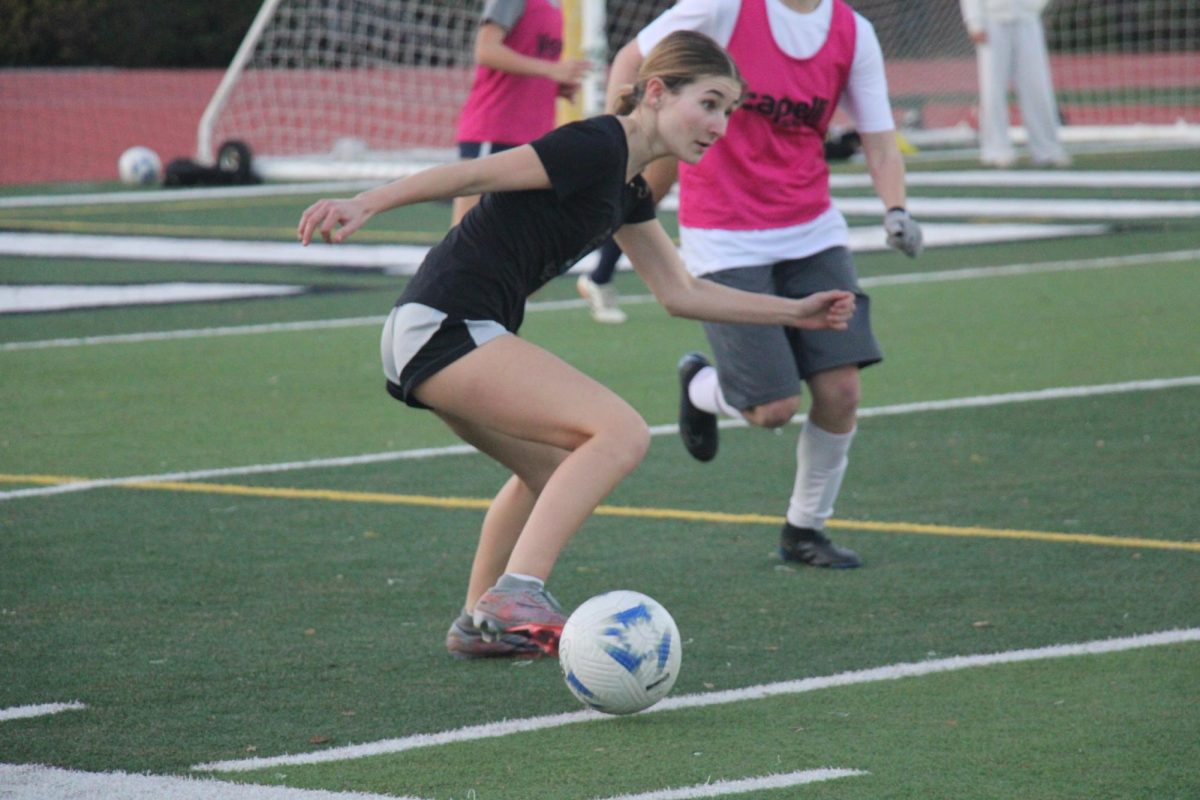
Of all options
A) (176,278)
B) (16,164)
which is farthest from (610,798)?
(16,164)

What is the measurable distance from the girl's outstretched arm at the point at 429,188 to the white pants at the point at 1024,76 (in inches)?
779

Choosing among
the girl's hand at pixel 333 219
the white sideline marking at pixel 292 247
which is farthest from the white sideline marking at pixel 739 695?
the white sideline marking at pixel 292 247

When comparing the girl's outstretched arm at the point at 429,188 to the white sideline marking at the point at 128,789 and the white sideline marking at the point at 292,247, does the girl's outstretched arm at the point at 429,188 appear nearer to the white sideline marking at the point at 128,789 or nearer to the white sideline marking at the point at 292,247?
the white sideline marking at the point at 128,789

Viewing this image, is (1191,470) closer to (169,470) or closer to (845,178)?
(169,470)

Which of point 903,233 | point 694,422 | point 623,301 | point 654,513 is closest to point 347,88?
point 623,301

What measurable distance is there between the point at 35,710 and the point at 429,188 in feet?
5.22

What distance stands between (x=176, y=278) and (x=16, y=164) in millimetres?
14044

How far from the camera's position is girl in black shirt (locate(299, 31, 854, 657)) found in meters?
5.40

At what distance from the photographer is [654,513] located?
772cm

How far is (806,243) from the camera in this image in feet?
23.2

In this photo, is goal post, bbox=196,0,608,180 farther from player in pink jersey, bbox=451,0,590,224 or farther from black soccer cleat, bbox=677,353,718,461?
black soccer cleat, bbox=677,353,718,461

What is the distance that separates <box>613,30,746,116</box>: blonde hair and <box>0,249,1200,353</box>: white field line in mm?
7195

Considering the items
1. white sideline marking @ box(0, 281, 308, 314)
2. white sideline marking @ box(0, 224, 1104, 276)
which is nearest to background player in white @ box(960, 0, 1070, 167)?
white sideline marking @ box(0, 224, 1104, 276)

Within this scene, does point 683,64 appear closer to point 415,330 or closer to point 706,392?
point 415,330
